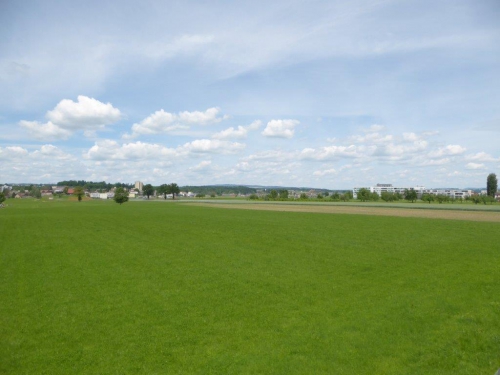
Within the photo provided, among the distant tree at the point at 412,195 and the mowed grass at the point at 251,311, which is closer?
the mowed grass at the point at 251,311

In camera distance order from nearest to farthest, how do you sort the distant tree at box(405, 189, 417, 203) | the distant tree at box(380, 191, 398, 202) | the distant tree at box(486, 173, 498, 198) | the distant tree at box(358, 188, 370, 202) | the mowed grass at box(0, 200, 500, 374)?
1. the mowed grass at box(0, 200, 500, 374)
2. the distant tree at box(405, 189, 417, 203)
3. the distant tree at box(380, 191, 398, 202)
4. the distant tree at box(358, 188, 370, 202)
5. the distant tree at box(486, 173, 498, 198)

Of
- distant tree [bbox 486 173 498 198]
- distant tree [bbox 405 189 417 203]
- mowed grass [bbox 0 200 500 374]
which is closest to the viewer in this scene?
mowed grass [bbox 0 200 500 374]

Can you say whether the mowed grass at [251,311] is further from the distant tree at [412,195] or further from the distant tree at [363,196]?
the distant tree at [363,196]

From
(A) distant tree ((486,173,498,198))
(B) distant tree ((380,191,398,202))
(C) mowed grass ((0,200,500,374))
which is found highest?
(A) distant tree ((486,173,498,198))

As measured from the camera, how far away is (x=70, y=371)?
922cm

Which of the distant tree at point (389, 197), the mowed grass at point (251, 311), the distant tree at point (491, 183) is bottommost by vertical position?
the mowed grass at point (251, 311)

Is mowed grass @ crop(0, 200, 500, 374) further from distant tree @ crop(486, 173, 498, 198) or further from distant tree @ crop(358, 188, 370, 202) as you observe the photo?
distant tree @ crop(486, 173, 498, 198)

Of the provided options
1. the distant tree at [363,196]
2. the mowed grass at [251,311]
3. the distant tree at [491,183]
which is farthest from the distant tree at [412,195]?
the mowed grass at [251,311]

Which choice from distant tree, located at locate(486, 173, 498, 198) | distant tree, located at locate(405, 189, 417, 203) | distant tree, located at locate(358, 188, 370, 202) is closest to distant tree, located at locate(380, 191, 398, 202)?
distant tree, located at locate(358, 188, 370, 202)

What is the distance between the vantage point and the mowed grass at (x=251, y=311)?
9594mm

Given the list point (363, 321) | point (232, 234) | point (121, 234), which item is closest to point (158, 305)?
point (363, 321)

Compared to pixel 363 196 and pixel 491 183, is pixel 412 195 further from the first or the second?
pixel 491 183

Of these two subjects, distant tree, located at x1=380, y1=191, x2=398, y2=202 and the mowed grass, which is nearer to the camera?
the mowed grass

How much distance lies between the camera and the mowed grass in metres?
9.59
